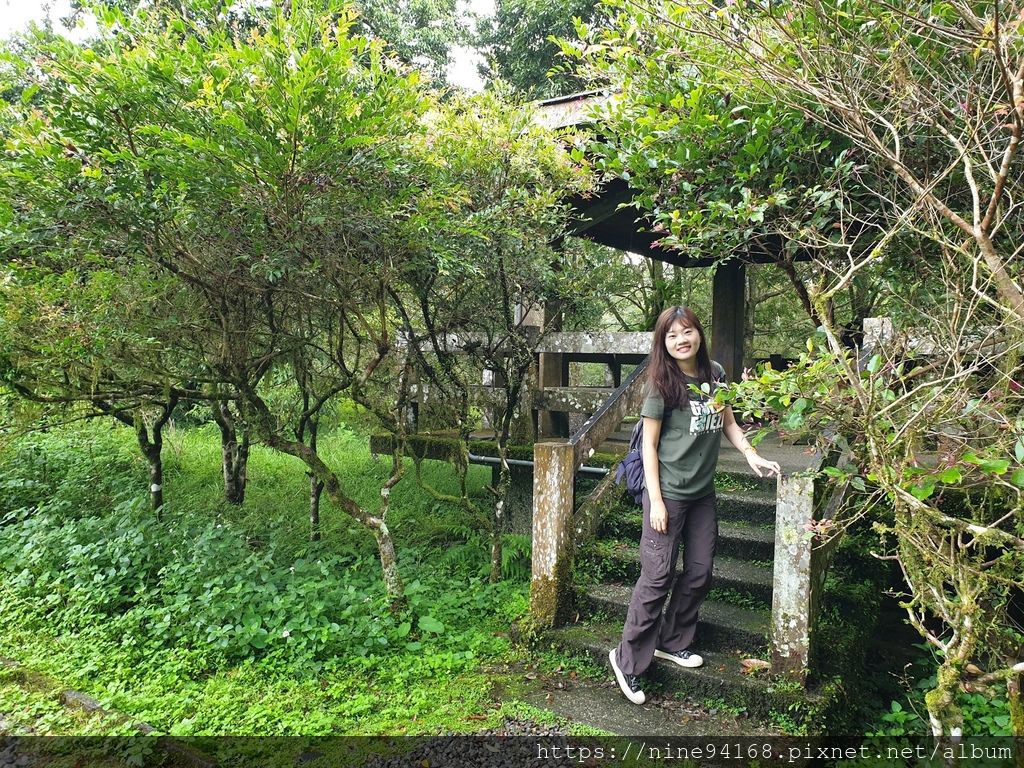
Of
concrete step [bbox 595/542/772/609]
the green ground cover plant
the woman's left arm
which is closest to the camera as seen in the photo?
the woman's left arm

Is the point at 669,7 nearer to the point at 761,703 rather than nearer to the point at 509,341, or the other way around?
the point at 509,341

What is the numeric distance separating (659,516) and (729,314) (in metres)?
4.87

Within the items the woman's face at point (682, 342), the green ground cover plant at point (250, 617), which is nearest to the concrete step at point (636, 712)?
the green ground cover plant at point (250, 617)

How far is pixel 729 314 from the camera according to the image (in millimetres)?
7457

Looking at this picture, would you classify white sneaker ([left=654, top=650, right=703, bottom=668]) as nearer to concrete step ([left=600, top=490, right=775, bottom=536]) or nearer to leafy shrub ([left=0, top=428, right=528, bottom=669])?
concrete step ([left=600, top=490, right=775, bottom=536])

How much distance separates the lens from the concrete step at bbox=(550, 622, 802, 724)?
305 centimetres

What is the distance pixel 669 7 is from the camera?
11.1 feet

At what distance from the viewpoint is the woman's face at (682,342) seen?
3.23m

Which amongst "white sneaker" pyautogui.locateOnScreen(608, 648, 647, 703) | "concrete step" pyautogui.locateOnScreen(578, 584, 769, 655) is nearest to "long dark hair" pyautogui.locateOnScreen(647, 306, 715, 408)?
"concrete step" pyautogui.locateOnScreen(578, 584, 769, 655)

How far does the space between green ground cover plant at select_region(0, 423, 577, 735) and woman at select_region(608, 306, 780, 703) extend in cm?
89

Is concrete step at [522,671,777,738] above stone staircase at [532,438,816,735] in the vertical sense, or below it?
below

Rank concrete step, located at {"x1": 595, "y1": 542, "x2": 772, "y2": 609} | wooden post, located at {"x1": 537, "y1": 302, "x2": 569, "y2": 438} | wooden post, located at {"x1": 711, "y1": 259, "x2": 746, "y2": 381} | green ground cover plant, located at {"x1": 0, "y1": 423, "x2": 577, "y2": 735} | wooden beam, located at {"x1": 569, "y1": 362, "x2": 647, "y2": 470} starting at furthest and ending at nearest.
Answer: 1. wooden post, located at {"x1": 711, "y1": 259, "x2": 746, "y2": 381}
2. wooden post, located at {"x1": 537, "y1": 302, "x2": 569, "y2": 438}
3. wooden beam, located at {"x1": 569, "y1": 362, "x2": 647, "y2": 470}
4. concrete step, located at {"x1": 595, "y1": 542, "x2": 772, "y2": 609}
5. green ground cover plant, located at {"x1": 0, "y1": 423, "x2": 577, "y2": 735}

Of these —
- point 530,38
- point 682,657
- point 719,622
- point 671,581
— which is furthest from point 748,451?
point 530,38

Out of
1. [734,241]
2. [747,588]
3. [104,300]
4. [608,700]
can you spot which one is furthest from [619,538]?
[104,300]
